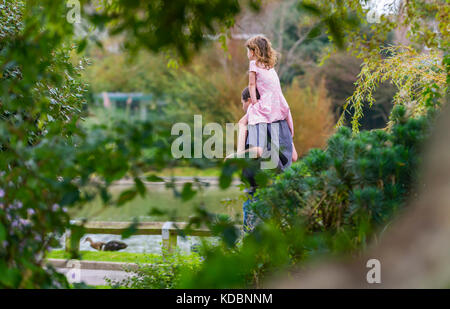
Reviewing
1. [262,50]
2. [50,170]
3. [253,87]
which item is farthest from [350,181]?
[262,50]

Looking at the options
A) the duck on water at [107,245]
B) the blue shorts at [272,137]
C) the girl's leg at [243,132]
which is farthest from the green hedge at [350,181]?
the duck on water at [107,245]

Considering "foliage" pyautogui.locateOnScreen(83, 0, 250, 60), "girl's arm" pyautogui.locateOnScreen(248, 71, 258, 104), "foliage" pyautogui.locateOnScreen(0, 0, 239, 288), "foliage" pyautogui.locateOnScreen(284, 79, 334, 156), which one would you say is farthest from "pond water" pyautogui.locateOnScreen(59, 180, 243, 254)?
"foliage" pyautogui.locateOnScreen(284, 79, 334, 156)

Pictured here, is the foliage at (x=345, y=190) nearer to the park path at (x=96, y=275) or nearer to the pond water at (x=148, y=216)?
the pond water at (x=148, y=216)

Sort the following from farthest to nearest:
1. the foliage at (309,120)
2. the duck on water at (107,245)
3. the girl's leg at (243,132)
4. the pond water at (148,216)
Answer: the foliage at (309,120) → the duck on water at (107,245) → the girl's leg at (243,132) → the pond water at (148,216)

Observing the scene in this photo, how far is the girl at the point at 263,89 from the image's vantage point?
3.81 meters

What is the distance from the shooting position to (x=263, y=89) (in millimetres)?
3824

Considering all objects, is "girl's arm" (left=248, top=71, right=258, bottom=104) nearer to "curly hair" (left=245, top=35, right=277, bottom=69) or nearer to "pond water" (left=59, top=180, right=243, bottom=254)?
"curly hair" (left=245, top=35, right=277, bottom=69)

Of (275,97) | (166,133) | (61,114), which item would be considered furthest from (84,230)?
(275,97)

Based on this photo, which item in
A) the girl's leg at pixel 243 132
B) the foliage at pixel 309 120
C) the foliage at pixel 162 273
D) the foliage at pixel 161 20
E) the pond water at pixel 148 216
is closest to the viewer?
the foliage at pixel 161 20

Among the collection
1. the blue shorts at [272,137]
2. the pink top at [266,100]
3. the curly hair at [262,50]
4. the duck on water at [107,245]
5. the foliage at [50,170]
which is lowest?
the foliage at [50,170]

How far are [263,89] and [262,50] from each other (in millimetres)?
308

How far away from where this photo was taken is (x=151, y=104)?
2298cm

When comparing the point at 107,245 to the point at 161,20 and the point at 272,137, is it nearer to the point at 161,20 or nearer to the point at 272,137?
the point at 272,137
